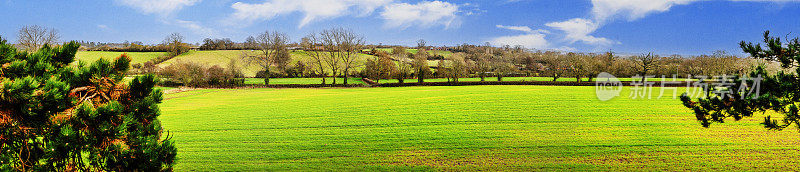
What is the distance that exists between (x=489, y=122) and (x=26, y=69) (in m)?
19.6

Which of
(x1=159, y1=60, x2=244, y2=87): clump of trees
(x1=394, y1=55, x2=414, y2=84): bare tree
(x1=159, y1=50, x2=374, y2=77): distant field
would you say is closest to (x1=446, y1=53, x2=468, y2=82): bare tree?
(x1=394, y1=55, x2=414, y2=84): bare tree

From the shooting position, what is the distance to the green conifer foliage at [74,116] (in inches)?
181

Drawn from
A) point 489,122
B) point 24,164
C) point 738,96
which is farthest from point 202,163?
point 738,96

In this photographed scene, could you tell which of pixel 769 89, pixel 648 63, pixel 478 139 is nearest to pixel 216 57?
pixel 478 139

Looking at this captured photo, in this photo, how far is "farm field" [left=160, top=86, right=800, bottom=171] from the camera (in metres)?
13.8

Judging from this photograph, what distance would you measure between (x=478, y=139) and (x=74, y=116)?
15249 mm

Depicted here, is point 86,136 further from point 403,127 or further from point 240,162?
point 403,127

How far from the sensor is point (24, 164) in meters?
4.88

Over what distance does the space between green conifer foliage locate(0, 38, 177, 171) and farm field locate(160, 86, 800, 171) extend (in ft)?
26.1

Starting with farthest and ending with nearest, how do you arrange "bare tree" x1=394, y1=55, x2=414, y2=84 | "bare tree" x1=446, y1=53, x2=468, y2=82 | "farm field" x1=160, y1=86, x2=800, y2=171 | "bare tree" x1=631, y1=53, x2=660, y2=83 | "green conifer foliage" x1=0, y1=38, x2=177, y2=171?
"bare tree" x1=394, y1=55, x2=414, y2=84, "bare tree" x1=446, y1=53, x2=468, y2=82, "bare tree" x1=631, y1=53, x2=660, y2=83, "farm field" x1=160, y1=86, x2=800, y2=171, "green conifer foliage" x1=0, y1=38, x2=177, y2=171

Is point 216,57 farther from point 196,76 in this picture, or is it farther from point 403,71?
point 403,71

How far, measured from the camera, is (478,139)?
1744 centimetres

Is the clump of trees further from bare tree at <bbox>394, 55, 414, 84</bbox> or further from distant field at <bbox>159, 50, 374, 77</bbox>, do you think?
bare tree at <bbox>394, 55, 414, 84</bbox>

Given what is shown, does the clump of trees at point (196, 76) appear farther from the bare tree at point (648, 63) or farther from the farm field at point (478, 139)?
the bare tree at point (648, 63)
